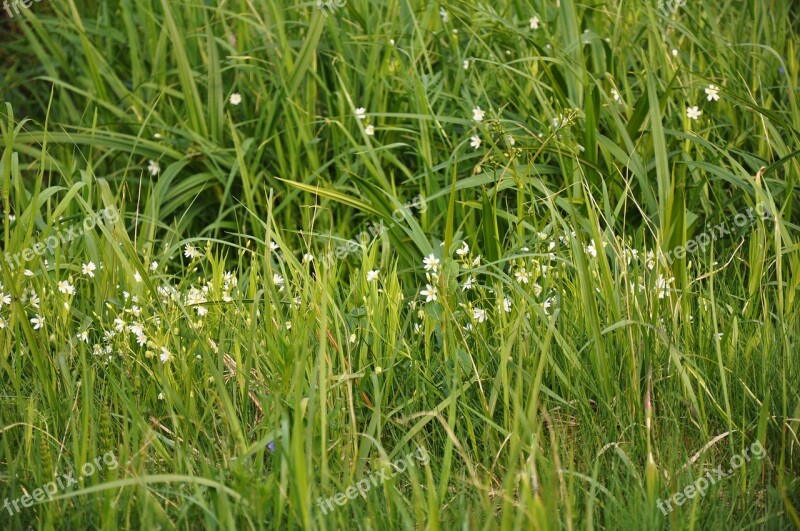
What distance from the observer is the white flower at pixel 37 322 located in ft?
8.87

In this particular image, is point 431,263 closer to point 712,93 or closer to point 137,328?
point 137,328

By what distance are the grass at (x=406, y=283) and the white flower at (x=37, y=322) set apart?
0.10 ft

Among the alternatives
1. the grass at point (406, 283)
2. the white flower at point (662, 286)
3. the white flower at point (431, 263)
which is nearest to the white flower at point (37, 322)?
the grass at point (406, 283)

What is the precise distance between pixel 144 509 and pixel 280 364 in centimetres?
60

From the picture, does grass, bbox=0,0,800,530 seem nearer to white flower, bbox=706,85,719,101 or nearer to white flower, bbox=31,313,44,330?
white flower, bbox=31,313,44,330

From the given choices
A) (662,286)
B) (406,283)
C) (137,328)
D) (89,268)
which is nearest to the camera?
(137,328)

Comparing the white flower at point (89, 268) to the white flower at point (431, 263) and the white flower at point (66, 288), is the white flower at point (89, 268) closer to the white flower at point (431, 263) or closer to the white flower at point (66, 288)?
the white flower at point (66, 288)

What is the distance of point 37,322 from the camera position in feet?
9.09

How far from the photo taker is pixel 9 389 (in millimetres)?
2594

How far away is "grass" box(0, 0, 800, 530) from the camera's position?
2107 mm

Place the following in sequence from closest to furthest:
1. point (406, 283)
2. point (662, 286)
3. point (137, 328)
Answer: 1. point (137, 328)
2. point (662, 286)
3. point (406, 283)

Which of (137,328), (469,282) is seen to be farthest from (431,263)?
(137,328)

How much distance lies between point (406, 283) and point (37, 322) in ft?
3.88

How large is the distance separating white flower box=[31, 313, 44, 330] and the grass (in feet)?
0.10
